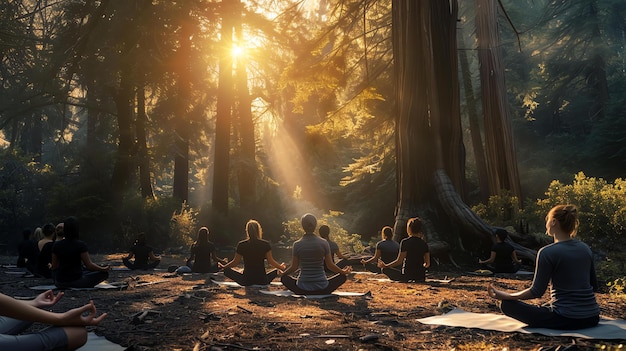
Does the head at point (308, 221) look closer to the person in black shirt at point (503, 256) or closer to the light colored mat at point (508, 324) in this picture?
the light colored mat at point (508, 324)

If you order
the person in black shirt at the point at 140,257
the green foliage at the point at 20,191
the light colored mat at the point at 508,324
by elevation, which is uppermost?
the green foliage at the point at 20,191

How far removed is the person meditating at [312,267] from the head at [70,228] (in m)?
3.73

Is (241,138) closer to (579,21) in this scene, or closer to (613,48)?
(579,21)

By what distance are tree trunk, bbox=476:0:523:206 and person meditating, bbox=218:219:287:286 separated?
448 inches

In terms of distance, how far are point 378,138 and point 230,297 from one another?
19.0 meters

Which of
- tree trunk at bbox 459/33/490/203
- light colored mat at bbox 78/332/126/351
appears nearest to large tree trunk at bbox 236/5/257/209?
tree trunk at bbox 459/33/490/203

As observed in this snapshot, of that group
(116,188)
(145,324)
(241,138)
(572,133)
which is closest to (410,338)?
(145,324)

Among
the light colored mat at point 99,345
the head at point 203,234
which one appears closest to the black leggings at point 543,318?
the light colored mat at point 99,345

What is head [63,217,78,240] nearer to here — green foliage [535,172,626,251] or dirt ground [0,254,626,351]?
dirt ground [0,254,626,351]

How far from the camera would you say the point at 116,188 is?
28547 millimetres

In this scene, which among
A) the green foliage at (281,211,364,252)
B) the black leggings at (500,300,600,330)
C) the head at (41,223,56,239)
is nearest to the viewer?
the black leggings at (500,300,600,330)

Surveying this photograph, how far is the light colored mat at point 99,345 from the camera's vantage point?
5762 mm

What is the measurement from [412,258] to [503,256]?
2563 mm

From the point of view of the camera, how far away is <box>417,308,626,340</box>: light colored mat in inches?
232
